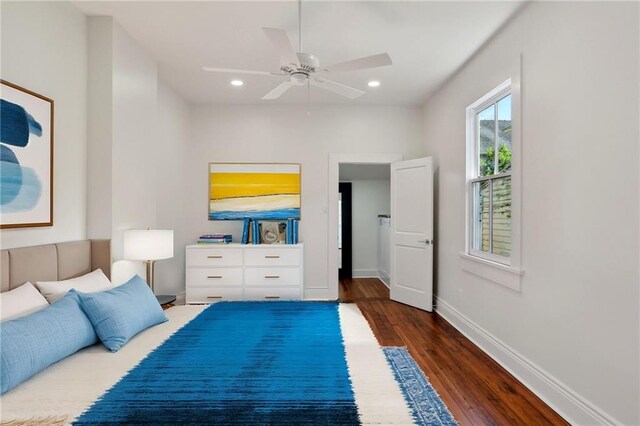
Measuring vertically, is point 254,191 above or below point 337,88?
below

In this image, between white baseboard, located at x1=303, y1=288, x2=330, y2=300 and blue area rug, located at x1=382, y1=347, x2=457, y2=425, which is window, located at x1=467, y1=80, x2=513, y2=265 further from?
white baseboard, located at x1=303, y1=288, x2=330, y2=300

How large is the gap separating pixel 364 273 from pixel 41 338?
5.67 metres

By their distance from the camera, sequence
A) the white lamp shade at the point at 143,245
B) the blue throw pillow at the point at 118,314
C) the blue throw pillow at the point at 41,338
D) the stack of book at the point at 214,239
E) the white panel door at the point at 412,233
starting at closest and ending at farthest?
the blue throw pillow at the point at 41,338
the blue throw pillow at the point at 118,314
the white lamp shade at the point at 143,245
the white panel door at the point at 412,233
the stack of book at the point at 214,239

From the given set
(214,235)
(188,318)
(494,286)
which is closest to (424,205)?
(494,286)

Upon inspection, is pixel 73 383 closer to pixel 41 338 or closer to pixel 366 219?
pixel 41 338

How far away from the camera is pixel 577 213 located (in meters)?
1.97

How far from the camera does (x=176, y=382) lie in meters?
1.42

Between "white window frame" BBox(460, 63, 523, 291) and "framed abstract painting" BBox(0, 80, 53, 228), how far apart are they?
326 centimetres

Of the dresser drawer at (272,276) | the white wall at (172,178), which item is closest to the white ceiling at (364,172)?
the dresser drawer at (272,276)

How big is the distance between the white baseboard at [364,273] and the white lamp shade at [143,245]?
14.6 feet

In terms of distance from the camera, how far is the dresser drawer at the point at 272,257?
4.29 metres

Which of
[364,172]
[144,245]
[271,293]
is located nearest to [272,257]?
[271,293]

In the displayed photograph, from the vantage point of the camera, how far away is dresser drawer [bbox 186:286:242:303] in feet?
14.0

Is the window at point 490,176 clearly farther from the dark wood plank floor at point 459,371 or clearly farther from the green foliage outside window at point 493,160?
the dark wood plank floor at point 459,371
